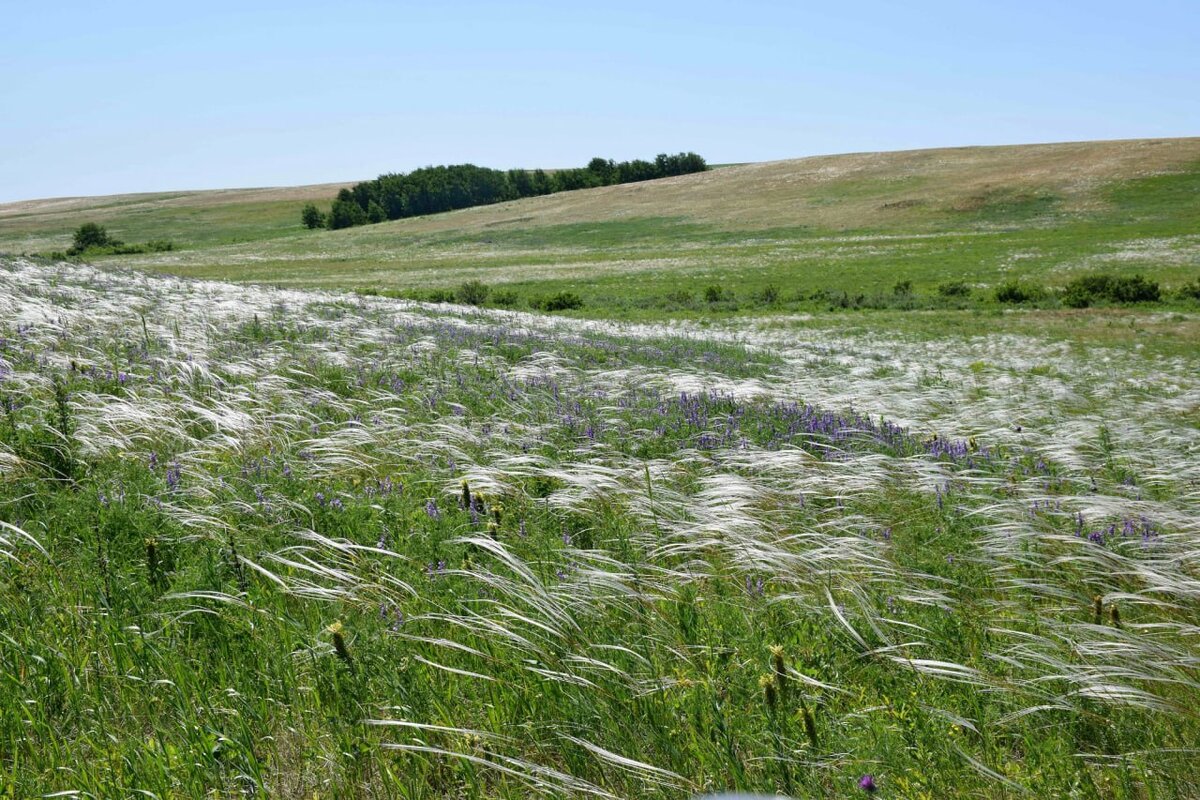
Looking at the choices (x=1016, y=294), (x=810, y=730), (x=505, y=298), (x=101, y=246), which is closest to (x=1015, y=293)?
(x=1016, y=294)

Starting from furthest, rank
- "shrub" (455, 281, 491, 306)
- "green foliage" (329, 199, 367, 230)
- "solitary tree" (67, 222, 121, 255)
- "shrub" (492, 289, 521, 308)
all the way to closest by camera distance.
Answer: "green foliage" (329, 199, 367, 230)
"solitary tree" (67, 222, 121, 255)
"shrub" (455, 281, 491, 306)
"shrub" (492, 289, 521, 308)

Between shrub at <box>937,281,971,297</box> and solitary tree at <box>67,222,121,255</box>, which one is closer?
shrub at <box>937,281,971,297</box>

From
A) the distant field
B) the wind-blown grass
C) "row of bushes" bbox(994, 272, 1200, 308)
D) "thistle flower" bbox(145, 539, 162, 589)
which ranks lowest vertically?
"row of bushes" bbox(994, 272, 1200, 308)

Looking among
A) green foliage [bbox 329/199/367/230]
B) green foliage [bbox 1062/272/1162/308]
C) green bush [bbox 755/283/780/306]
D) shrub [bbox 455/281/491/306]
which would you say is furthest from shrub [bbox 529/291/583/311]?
green foliage [bbox 329/199/367/230]

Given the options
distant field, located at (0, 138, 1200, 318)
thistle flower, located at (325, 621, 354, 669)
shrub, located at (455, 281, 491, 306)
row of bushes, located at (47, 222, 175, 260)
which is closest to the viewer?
thistle flower, located at (325, 621, 354, 669)

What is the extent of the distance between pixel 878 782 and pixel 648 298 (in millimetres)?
35782

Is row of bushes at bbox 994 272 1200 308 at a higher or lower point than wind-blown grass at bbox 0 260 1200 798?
lower

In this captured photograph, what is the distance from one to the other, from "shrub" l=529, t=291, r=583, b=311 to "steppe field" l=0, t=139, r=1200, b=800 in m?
24.0

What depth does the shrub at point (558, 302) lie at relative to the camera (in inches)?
1407

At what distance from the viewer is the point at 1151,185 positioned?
229 ft

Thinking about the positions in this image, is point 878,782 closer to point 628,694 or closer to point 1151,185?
point 628,694

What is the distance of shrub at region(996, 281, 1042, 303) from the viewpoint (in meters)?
32.7

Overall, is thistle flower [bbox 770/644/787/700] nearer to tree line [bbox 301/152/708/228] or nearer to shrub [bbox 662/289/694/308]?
shrub [bbox 662/289/694/308]

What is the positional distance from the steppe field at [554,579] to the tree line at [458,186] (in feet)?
392
